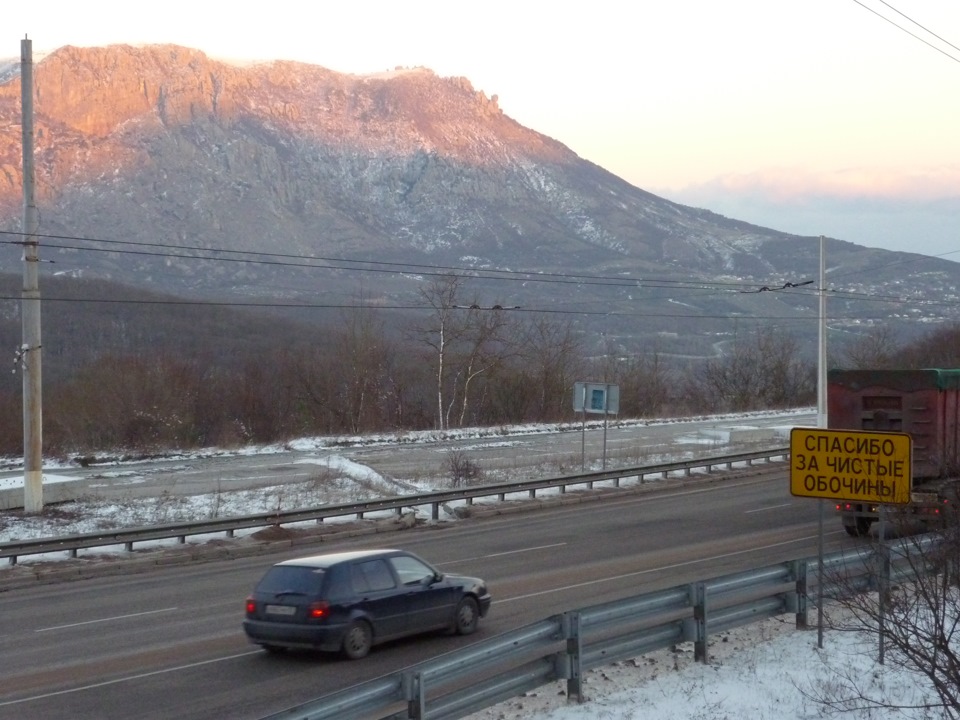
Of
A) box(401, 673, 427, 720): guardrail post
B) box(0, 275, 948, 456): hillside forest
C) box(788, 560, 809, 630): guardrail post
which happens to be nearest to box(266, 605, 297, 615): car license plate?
box(401, 673, 427, 720): guardrail post

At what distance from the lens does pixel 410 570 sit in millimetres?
14031

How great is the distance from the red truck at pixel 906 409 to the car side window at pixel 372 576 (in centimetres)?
1104

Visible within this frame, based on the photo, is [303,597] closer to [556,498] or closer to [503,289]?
[556,498]

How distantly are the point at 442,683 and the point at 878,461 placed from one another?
5.19 metres

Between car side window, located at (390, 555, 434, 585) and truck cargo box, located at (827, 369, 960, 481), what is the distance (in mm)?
11948

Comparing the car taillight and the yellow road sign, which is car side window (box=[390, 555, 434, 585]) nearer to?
the car taillight

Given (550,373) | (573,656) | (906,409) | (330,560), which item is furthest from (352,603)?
(550,373)

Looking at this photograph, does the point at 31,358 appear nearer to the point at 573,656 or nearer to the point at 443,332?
the point at 573,656

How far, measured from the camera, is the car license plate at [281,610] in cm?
1294

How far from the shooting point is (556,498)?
30438mm

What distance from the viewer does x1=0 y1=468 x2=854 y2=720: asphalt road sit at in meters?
11.7

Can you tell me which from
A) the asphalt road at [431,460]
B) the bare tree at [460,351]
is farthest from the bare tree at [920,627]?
the bare tree at [460,351]

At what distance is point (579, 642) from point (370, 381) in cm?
5182

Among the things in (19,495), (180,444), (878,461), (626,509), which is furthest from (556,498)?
(180,444)
